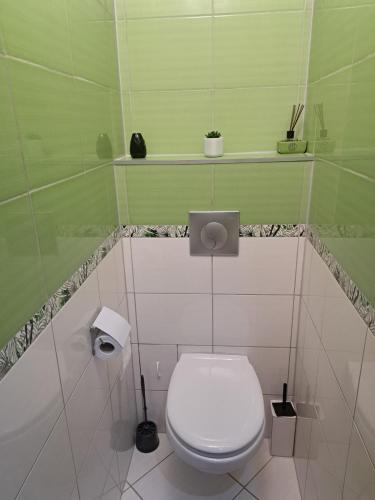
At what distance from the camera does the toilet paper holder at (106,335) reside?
117 centimetres

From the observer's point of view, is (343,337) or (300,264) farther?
(300,264)

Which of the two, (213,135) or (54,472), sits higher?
(213,135)

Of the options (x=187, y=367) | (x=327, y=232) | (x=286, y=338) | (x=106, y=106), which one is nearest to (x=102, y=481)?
(x=187, y=367)

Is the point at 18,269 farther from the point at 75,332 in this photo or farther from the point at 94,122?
the point at 94,122

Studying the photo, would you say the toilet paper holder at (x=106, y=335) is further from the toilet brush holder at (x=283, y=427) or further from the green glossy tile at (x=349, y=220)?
the toilet brush holder at (x=283, y=427)

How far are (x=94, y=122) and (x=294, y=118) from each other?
84 cm

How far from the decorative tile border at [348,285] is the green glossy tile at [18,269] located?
0.79 metres

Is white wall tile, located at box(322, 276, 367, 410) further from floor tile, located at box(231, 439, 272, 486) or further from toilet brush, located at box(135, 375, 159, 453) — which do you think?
toilet brush, located at box(135, 375, 159, 453)

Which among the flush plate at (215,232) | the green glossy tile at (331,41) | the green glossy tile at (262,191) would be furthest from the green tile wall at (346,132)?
the flush plate at (215,232)

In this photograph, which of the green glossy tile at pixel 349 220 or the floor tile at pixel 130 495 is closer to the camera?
the green glossy tile at pixel 349 220

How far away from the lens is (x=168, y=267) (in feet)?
5.31

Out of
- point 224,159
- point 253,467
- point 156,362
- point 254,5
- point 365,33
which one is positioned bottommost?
point 253,467

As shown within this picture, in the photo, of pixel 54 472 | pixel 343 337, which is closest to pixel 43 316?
pixel 54 472

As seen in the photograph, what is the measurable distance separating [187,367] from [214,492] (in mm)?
581
